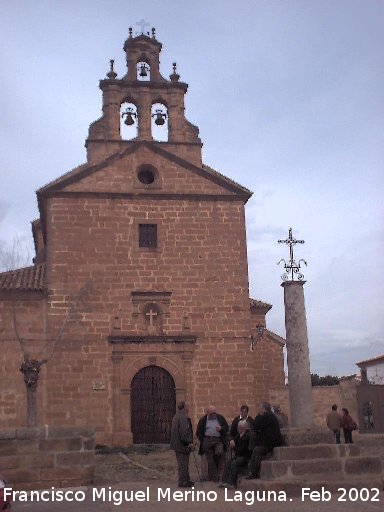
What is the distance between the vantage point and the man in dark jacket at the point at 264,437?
984cm

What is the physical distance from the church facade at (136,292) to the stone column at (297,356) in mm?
6920

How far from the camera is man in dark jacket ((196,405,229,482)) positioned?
1068 cm

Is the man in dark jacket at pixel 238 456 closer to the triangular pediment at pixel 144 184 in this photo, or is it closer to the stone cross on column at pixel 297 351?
the stone cross on column at pixel 297 351

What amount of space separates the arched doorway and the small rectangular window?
3631 millimetres

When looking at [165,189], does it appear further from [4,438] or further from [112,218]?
[4,438]

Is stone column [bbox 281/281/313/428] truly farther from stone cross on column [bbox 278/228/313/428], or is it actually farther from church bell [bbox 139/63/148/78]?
church bell [bbox 139/63/148/78]

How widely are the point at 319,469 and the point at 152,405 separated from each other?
9766mm

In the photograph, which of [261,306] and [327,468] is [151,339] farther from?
[327,468]

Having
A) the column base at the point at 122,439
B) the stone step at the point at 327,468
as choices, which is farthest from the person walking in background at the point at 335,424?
the stone step at the point at 327,468

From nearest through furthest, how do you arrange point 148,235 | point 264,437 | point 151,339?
point 264,437, point 151,339, point 148,235

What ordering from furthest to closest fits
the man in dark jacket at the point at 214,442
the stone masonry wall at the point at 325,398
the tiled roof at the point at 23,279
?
the stone masonry wall at the point at 325,398, the tiled roof at the point at 23,279, the man in dark jacket at the point at 214,442

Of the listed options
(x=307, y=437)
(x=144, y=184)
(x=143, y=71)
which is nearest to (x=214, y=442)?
(x=307, y=437)

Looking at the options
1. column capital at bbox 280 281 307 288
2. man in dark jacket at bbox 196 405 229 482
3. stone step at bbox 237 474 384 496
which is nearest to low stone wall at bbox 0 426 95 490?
man in dark jacket at bbox 196 405 229 482

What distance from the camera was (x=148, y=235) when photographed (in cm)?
1983
